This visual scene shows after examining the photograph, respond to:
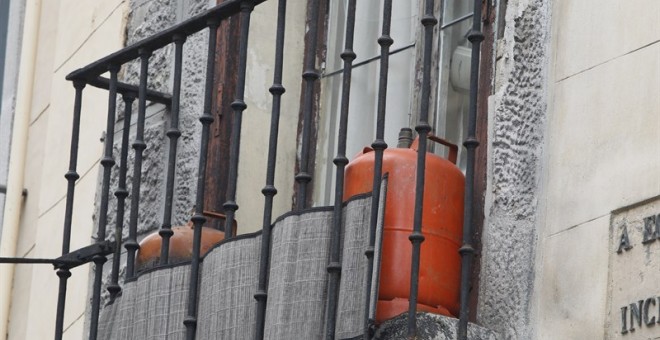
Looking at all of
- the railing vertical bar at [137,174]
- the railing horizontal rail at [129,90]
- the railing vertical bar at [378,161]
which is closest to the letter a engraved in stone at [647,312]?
the railing vertical bar at [378,161]

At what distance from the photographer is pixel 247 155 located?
6609mm

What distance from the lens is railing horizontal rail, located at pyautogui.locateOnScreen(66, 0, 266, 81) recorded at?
19.5 feet

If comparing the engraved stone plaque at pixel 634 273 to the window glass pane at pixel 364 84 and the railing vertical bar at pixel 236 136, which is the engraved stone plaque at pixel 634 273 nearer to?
the railing vertical bar at pixel 236 136

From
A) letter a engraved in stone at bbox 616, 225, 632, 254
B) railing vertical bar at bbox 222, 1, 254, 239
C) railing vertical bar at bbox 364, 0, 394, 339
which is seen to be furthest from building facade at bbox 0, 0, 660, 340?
railing vertical bar at bbox 364, 0, 394, 339

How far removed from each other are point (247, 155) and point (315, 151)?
23 cm

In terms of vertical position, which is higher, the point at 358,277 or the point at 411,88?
the point at 411,88

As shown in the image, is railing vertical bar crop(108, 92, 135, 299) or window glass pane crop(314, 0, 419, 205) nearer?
railing vertical bar crop(108, 92, 135, 299)

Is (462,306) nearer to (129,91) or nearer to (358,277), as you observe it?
(358,277)

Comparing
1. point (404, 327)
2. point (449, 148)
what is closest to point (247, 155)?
point (449, 148)

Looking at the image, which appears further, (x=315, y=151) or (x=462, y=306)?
(x=315, y=151)

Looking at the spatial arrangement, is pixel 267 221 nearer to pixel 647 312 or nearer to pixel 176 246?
pixel 176 246

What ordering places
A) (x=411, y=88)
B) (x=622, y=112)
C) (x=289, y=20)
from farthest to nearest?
(x=289, y=20), (x=411, y=88), (x=622, y=112)

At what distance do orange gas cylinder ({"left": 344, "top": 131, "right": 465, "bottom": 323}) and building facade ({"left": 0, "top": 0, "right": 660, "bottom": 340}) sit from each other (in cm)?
8

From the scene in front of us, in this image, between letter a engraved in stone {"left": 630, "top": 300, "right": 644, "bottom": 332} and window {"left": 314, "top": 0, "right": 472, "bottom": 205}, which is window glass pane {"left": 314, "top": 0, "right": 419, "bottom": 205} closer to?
window {"left": 314, "top": 0, "right": 472, "bottom": 205}
